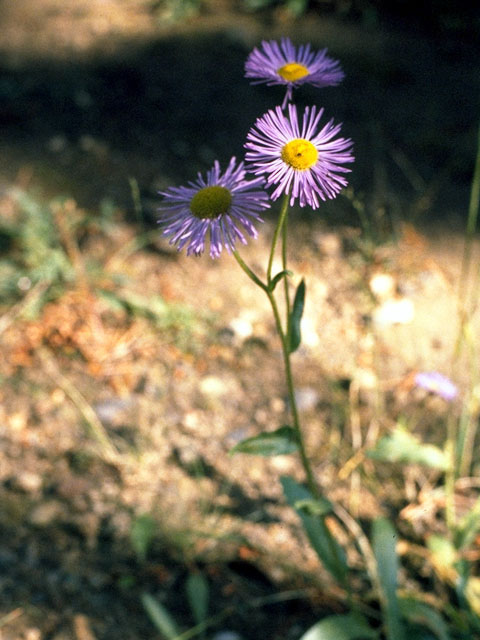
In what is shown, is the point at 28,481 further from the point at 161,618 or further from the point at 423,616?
the point at 423,616

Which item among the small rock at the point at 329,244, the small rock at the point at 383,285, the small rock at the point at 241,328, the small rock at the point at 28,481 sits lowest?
the small rock at the point at 28,481

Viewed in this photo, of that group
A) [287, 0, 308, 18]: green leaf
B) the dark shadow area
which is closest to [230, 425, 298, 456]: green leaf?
the dark shadow area

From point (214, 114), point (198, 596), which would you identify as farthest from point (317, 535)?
point (214, 114)

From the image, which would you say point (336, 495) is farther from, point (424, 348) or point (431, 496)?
point (424, 348)

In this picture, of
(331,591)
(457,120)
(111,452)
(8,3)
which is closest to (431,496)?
(331,591)

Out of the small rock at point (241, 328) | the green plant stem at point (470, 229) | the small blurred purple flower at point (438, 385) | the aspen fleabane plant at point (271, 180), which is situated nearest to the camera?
the aspen fleabane plant at point (271, 180)

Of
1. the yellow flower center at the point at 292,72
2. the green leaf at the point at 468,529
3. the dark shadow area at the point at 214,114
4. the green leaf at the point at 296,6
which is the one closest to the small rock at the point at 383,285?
the dark shadow area at the point at 214,114

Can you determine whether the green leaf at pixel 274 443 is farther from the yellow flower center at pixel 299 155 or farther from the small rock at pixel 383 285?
the small rock at pixel 383 285
